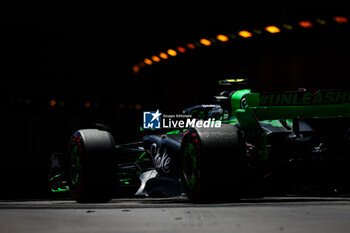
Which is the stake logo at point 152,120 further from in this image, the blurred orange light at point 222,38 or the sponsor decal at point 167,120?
the blurred orange light at point 222,38

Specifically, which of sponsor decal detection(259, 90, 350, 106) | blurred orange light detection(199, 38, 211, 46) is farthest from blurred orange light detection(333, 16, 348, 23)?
sponsor decal detection(259, 90, 350, 106)

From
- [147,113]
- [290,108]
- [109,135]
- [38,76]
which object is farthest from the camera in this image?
[38,76]

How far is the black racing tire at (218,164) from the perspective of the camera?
27.2 ft

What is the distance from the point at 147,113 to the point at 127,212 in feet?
10.5

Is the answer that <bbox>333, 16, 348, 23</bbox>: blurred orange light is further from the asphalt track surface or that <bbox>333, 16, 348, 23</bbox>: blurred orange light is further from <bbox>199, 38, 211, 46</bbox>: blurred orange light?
the asphalt track surface

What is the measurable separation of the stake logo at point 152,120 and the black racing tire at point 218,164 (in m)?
2.01

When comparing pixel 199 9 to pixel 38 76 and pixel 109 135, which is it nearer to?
pixel 38 76

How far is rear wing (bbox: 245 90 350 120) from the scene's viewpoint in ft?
29.6

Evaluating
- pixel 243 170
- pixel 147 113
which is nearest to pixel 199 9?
pixel 147 113

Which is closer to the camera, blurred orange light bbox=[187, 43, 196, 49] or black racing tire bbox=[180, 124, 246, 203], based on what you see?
black racing tire bbox=[180, 124, 246, 203]

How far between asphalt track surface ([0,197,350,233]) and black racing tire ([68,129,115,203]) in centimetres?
134

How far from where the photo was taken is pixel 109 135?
9.96m

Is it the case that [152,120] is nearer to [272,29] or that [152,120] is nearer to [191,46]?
[272,29]

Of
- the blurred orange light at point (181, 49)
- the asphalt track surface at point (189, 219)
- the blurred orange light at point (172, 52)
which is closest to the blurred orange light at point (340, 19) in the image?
the blurred orange light at point (181, 49)
